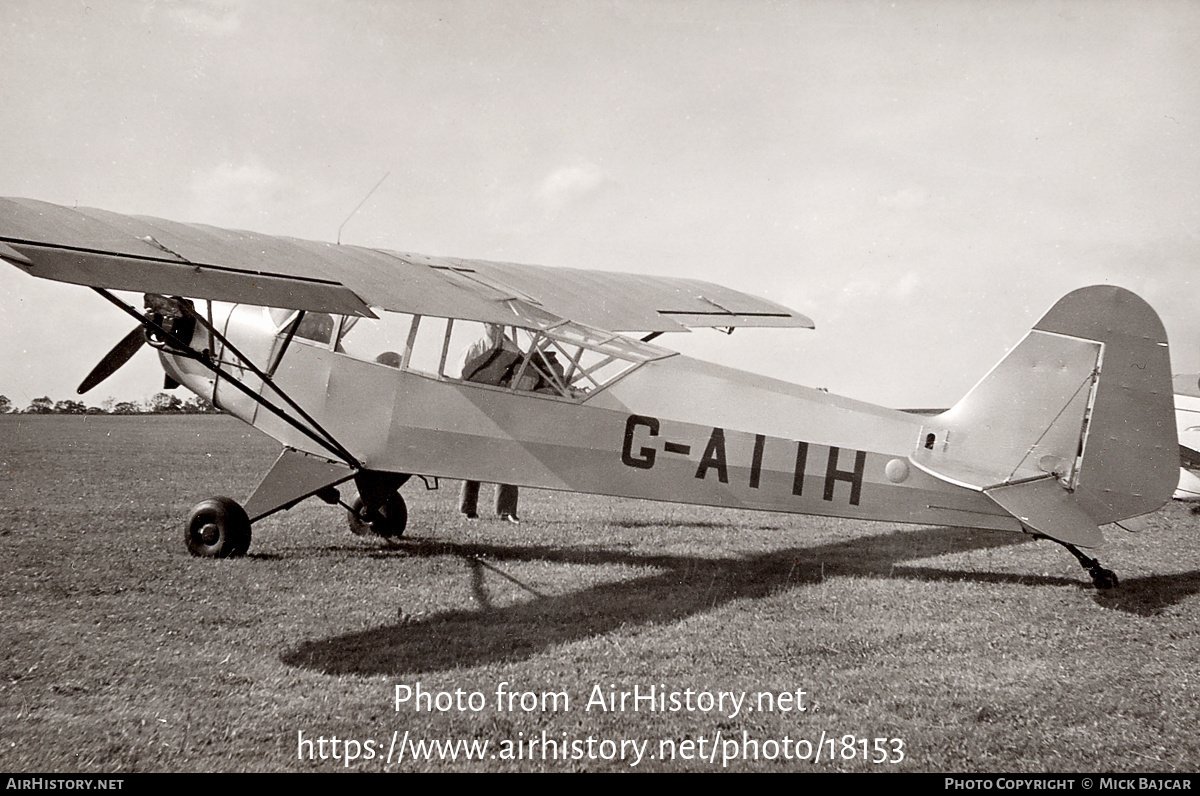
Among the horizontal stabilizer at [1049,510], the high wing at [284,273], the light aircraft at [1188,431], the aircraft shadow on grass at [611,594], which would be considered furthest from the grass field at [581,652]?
the light aircraft at [1188,431]

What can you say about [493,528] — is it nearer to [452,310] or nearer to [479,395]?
[479,395]

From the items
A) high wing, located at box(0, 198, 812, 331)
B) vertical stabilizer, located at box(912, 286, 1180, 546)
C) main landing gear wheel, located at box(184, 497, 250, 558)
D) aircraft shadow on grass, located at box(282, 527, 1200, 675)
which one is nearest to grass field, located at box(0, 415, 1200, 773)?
aircraft shadow on grass, located at box(282, 527, 1200, 675)

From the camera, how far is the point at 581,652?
4066 millimetres

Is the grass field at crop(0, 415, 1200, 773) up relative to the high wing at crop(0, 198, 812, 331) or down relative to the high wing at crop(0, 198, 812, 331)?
down

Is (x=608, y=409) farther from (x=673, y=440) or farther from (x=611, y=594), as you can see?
(x=611, y=594)

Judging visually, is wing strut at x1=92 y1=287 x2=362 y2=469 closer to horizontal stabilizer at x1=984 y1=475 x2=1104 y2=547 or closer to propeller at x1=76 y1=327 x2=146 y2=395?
propeller at x1=76 y1=327 x2=146 y2=395

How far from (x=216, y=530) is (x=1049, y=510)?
576 centimetres

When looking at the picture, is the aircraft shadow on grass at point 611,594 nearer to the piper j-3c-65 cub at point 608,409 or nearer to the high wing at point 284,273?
the piper j-3c-65 cub at point 608,409

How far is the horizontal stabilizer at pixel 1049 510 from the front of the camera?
4.83 metres

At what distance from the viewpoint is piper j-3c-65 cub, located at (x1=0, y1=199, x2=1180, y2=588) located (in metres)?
4.89

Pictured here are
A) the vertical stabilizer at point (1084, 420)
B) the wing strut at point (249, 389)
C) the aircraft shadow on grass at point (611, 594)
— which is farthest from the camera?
the vertical stabilizer at point (1084, 420)

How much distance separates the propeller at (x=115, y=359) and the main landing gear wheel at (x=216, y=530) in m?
1.93

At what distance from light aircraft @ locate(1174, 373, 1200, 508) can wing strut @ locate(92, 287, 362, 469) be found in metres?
9.63

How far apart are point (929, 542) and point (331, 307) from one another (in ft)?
20.5
